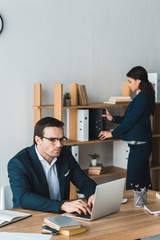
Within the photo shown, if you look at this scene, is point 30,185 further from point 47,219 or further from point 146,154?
point 146,154

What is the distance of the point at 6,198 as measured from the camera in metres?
2.76

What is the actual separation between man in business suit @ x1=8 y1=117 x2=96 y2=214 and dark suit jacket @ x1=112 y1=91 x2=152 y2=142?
60.0 inches

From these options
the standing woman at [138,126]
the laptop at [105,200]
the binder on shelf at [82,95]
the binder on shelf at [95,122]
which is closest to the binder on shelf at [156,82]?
the standing woman at [138,126]

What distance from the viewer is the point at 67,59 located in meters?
4.58

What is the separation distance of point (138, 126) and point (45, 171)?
1.83 meters

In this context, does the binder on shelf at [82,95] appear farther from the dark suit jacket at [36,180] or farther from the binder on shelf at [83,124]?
the dark suit jacket at [36,180]

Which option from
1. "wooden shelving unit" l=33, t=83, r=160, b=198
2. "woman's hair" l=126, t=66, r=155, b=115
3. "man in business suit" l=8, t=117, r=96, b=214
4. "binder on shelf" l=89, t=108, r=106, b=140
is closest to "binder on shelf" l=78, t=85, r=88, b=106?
"wooden shelving unit" l=33, t=83, r=160, b=198

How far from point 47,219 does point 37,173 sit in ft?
1.96

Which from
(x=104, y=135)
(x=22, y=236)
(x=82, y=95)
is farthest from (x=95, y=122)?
(x=22, y=236)

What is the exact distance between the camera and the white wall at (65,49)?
13.9 ft

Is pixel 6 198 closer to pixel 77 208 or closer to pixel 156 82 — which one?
pixel 77 208

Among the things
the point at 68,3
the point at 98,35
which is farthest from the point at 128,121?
the point at 68,3

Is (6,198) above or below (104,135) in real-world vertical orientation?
below

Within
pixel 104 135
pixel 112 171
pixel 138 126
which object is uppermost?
pixel 138 126
